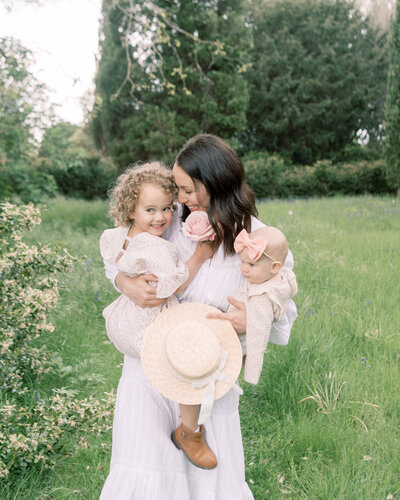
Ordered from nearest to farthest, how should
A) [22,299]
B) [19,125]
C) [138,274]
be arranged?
1. [138,274]
2. [22,299]
3. [19,125]

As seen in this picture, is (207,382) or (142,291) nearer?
(207,382)

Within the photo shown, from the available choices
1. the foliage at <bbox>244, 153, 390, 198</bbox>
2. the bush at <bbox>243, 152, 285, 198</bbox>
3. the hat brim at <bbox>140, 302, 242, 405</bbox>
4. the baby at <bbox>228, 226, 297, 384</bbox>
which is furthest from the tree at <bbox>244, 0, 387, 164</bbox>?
the hat brim at <bbox>140, 302, 242, 405</bbox>

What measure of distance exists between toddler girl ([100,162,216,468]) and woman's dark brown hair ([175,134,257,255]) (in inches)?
5.1

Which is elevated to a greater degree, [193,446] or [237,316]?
[237,316]

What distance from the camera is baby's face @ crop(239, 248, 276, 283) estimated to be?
2.04 meters

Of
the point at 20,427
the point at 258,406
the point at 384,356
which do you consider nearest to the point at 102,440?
the point at 20,427

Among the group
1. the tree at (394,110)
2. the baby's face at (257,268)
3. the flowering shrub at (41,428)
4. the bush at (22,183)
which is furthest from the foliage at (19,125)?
the tree at (394,110)

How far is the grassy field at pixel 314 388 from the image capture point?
2.78 meters

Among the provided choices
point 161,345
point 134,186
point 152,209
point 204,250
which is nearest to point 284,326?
point 204,250

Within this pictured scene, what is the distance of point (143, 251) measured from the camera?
2.12m

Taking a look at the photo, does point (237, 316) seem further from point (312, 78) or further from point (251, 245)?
point (312, 78)

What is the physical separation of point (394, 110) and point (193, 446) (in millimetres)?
11687

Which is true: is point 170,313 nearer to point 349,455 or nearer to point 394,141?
point 349,455

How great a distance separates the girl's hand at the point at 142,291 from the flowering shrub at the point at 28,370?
1.11m
